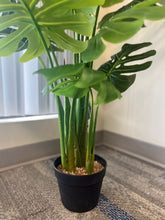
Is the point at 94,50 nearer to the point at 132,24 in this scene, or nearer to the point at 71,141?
the point at 132,24

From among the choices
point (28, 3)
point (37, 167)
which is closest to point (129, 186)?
point (37, 167)

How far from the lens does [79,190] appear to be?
60cm

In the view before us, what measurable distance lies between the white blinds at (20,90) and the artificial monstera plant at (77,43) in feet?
1.17

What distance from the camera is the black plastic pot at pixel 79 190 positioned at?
0.58 meters

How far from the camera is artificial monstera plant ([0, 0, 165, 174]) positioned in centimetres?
39

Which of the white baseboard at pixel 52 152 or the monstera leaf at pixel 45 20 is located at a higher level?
the monstera leaf at pixel 45 20

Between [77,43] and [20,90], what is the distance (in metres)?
0.71

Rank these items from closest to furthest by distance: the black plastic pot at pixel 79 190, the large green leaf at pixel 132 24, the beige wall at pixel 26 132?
the large green leaf at pixel 132 24 < the black plastic pot at pixel 79 190 < the beige wall at pixel 26 132

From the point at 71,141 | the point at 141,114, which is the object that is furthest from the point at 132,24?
the point at 141,114

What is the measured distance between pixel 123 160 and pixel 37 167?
0.60m

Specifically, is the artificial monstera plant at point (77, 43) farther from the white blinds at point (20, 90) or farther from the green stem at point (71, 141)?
the white blinds at point (20, 90)

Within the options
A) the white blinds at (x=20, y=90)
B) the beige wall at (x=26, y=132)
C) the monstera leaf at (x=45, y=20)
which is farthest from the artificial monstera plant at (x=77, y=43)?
the beige wall at (x=26, y=132)

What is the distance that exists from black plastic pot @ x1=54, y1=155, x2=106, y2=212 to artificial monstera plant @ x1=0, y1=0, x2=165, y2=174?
59 mm

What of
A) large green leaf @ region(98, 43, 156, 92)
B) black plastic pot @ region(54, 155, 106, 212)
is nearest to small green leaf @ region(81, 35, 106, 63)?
large green leaf @ region(98, 43, 156, 92)
